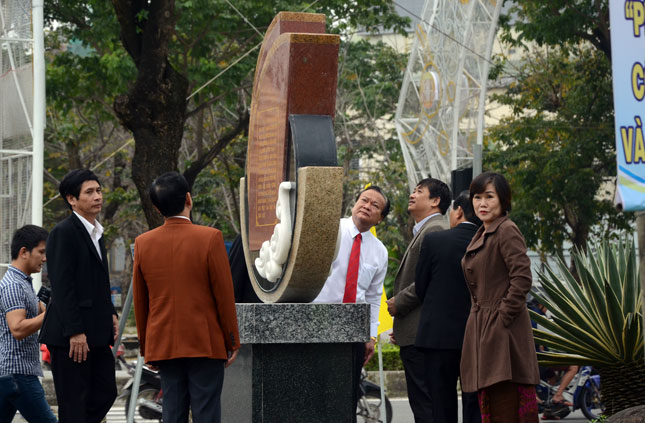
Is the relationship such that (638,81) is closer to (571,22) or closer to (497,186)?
(497,186)

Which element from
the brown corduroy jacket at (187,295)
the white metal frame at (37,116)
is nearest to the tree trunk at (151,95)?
the white metal frame at (37,116)

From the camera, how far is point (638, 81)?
470 centimetres

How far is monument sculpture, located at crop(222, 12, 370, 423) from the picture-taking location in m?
6.00

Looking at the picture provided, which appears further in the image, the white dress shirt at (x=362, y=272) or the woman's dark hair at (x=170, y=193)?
the white dress shirt at (x=362, y=272)

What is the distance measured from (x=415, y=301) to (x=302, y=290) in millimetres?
985

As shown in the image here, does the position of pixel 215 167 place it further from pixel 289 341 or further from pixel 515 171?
pixel 289 341

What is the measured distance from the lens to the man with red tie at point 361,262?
7148 millimetres

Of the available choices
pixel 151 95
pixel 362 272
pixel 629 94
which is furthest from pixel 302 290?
pixel 151 95

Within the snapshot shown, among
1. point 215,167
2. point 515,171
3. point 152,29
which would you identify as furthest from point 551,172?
point 152,29

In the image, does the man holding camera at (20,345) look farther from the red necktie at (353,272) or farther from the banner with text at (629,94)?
the banner with text at (629,94)

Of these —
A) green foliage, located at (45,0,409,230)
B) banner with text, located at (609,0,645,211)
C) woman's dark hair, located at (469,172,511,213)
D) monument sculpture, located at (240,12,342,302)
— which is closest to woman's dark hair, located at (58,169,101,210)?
monument sculpture, located at (240,12,342,302)

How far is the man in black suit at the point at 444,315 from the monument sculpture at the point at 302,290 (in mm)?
423

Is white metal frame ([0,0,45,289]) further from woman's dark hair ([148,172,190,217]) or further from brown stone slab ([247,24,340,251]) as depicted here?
woman's dark hair ([148,172,190,217])

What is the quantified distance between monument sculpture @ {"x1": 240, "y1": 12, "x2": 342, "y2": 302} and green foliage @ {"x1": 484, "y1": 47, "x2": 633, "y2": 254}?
15938 millimetres
